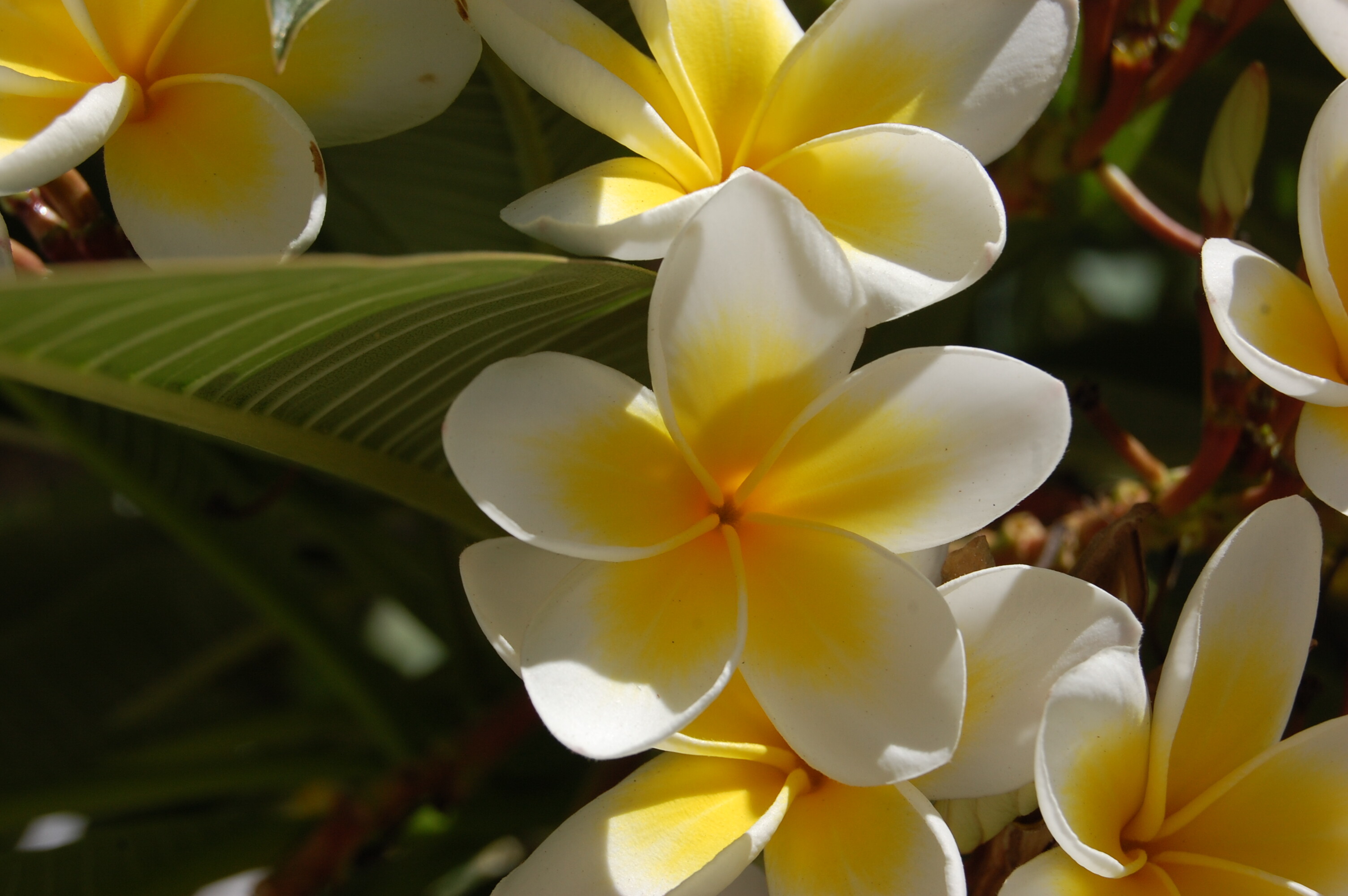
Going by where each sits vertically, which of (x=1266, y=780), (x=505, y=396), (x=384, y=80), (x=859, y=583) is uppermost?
(x=384, y=80)

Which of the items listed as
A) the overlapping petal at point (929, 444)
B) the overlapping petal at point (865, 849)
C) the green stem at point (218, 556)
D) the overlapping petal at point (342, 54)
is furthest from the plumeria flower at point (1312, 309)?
the green stem at point (218, 556)

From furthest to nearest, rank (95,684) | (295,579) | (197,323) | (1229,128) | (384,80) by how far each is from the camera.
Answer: (95,684), (295,579), (1229,128), (384,80), (197,323)

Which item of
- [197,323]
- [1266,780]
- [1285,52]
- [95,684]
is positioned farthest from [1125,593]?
[95,684]

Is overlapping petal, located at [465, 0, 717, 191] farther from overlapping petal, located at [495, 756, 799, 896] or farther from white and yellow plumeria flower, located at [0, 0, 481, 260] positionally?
overlapping petal, located at [495, 756, 799, 896]

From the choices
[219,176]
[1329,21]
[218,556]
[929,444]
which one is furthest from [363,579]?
[1329,21]

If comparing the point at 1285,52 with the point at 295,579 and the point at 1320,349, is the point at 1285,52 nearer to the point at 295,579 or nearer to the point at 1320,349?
the point at 1320,349

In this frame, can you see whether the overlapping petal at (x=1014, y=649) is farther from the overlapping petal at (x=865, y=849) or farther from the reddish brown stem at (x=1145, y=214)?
the reddish brown stem at (x=1145, y=214)

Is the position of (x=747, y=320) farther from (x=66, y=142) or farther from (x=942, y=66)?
(x=66, y=142)

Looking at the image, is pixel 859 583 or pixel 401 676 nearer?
pixel 859 583
